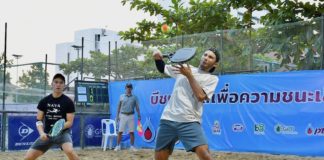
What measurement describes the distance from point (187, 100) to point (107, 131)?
8.80m

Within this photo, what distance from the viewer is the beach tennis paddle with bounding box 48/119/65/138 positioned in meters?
5.98

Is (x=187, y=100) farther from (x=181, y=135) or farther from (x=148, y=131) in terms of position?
(x=148, y=131)

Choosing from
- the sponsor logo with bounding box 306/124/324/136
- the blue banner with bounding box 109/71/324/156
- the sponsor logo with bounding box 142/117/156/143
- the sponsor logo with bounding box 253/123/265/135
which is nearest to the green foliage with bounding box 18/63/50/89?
the sponsor logo with bounding box 142/117/156/143

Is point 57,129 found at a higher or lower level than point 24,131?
higher

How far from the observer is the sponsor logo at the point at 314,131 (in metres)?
9.60

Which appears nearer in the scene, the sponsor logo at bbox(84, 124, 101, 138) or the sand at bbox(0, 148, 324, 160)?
the sand at bbox(0, 148, 324, 160)

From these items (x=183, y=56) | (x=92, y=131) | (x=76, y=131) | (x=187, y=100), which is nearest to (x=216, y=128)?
(x=92, y=131)

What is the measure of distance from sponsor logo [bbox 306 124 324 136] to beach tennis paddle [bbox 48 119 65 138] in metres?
5.63

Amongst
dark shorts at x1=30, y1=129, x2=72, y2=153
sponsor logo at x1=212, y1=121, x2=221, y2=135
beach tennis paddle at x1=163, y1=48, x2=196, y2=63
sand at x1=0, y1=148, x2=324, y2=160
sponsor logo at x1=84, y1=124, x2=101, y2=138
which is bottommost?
sand at x1=0, y1=148, x2=324, y2=160

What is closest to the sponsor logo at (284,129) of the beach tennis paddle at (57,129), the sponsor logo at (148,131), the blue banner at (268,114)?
the blue banner at (268,114)

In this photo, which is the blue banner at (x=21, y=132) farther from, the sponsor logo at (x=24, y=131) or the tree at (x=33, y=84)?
the tree at (x=33, y=84)

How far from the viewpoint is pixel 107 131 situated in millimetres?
13438

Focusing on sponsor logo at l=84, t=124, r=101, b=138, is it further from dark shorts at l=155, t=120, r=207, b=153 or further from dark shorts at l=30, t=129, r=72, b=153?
dark shorts at l=155, t=120, r=207, b=153

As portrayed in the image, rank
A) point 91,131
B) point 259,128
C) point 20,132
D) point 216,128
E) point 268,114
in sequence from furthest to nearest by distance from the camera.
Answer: point 91,131 → point 20,132 → point 216,128 → point 259,128 → point 268,114
